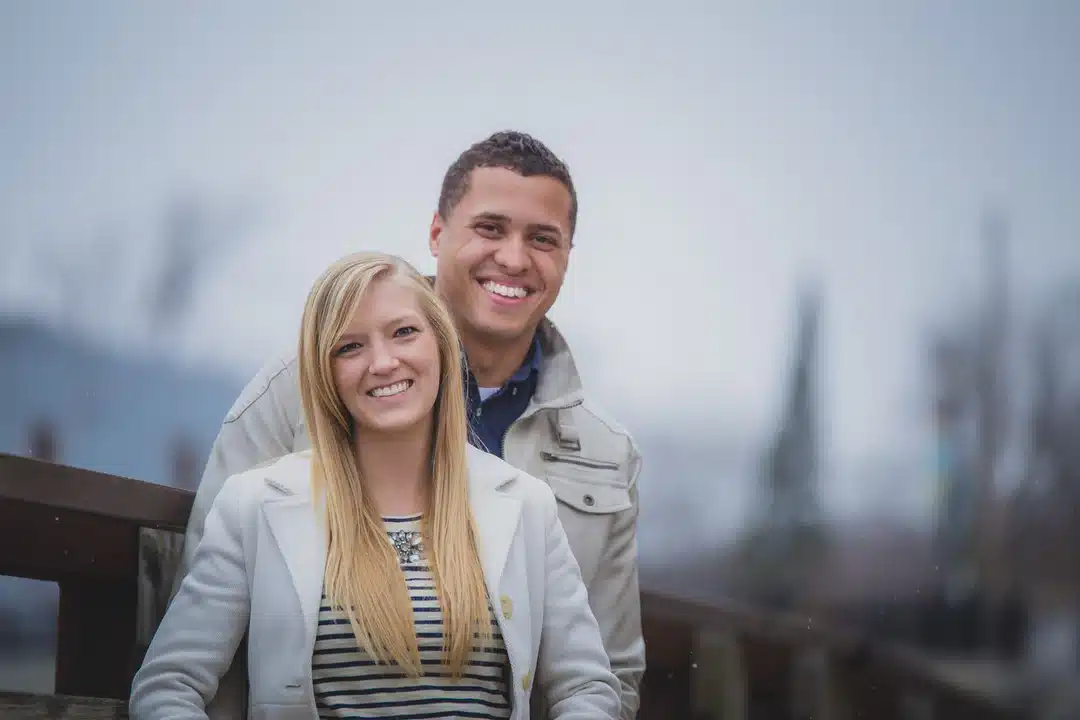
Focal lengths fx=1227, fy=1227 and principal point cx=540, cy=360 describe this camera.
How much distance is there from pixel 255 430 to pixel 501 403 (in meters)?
0.36

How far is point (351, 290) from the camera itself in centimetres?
126

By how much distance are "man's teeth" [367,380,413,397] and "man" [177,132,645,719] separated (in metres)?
0.34

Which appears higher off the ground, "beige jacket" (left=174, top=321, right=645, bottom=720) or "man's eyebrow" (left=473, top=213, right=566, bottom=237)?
"man's eyebrow" (left=473, top=213, right=566, bottom=237)

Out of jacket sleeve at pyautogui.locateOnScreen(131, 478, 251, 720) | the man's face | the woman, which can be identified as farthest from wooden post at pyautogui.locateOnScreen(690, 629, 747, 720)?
jacket sleeve at pyautogui.locateOnScreen(131, 478, 251, 720)

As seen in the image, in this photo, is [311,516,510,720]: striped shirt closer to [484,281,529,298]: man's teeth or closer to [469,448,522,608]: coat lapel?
[469,448,522,608]: coat lapel

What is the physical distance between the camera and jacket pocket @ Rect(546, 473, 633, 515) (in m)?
1.67

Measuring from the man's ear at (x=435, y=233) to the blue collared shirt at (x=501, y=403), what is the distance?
0.18 metres

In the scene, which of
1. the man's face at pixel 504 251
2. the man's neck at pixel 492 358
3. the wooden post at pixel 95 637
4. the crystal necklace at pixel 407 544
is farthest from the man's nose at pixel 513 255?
the wooden post at pixel 95 637

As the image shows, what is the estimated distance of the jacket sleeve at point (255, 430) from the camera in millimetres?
1476

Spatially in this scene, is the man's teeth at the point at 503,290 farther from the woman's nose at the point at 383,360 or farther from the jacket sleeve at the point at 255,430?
the woman's nose at the point at 383,360

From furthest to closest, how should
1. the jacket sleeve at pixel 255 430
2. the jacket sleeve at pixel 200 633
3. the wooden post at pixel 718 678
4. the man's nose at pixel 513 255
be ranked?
the wooden post at pixel 718 678
the man's nose at pixel 513 255
the jacket sleeve at pixel 255 430
the jacket sleeve at pixel 200 633

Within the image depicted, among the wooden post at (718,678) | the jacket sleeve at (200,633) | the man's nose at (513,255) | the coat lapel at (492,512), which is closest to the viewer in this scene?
the jacket sleeve at (200,633)

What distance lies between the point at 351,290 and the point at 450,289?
44 centimetres

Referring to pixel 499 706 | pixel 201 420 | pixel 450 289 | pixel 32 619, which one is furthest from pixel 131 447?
pixel 499 706
